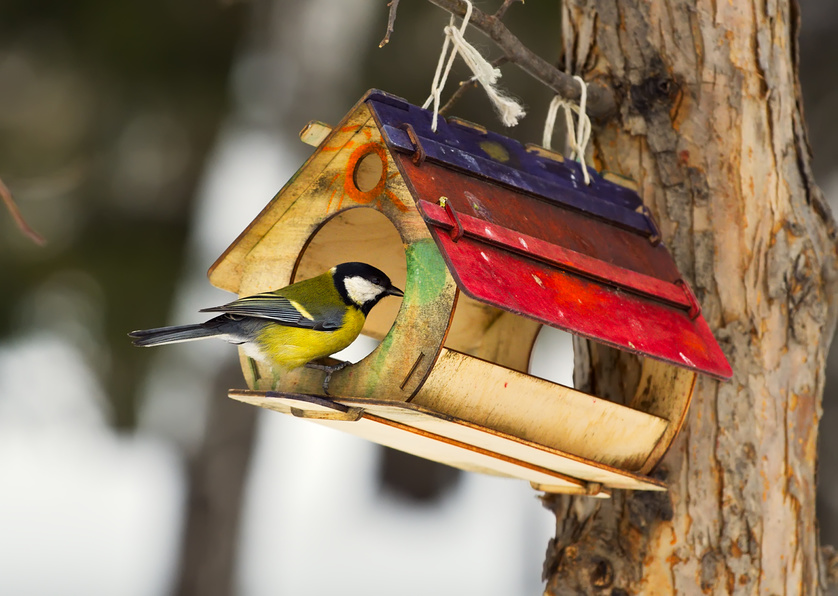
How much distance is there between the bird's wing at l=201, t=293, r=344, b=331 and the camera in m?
2.44

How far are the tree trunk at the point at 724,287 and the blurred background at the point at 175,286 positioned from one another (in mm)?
2866

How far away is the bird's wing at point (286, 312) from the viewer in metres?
2.44

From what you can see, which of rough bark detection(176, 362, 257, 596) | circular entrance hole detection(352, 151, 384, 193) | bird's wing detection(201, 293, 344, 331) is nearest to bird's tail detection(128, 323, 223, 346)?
bird's wing detection(201, 293, 344, 331)

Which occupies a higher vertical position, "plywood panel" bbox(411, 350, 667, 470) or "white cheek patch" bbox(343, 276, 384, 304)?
"white cheek patch" bbox(343, 276, 384, 304)

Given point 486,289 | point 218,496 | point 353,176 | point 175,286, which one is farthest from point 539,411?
point 175,286

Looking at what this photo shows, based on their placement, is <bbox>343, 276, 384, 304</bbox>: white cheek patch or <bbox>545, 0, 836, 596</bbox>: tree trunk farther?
<bbox>545, 0, 836, 596</bbox>: tree trunk

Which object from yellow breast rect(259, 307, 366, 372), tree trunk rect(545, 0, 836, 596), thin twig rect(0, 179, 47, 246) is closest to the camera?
thin twig rect(0, 179, 47, 246)

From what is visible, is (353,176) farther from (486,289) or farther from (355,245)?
(486,289)

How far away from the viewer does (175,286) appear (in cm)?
587

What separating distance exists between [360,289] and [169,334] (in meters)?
0.51

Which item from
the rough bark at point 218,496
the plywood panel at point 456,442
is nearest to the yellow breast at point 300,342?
the plywood panel at point 456,442

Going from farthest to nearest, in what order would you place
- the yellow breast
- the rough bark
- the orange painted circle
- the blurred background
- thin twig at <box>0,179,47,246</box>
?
the blurred background < the rough bark < the yellow breast < the orange painted circle < thin twig at <box>0,179,47,246</box>

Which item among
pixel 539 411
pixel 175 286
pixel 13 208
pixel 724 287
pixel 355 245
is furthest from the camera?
pixel 175 286

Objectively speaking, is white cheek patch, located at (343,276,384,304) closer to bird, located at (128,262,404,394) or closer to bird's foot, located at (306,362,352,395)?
bird, located at (128,262,404,394)
